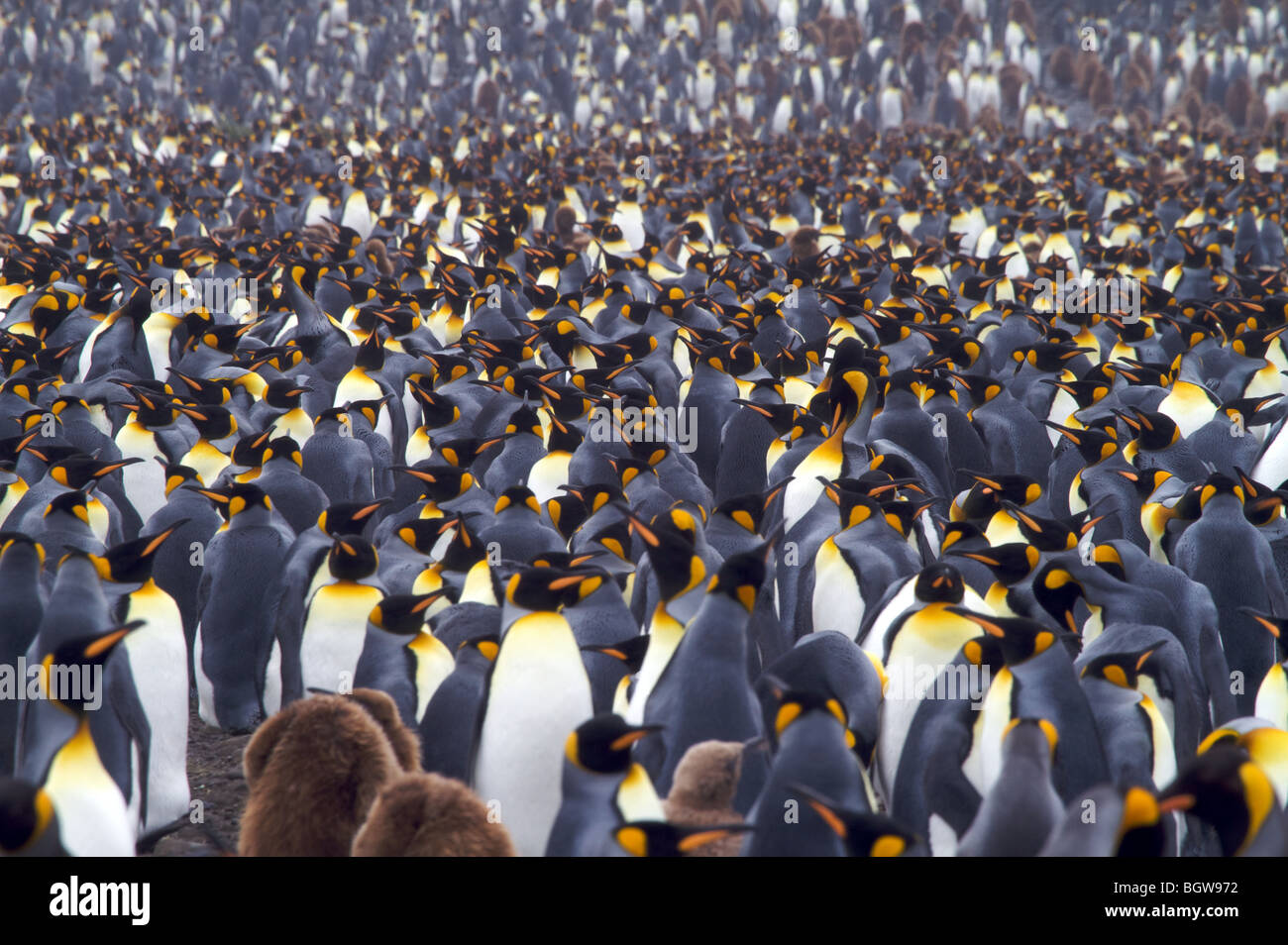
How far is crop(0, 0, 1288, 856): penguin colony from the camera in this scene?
230 centimetres

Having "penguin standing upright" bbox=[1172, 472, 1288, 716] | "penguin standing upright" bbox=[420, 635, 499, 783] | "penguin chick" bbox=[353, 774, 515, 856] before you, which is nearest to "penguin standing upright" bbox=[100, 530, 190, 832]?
"penguin standing upright" bbox=[420, 635, 499, 783]

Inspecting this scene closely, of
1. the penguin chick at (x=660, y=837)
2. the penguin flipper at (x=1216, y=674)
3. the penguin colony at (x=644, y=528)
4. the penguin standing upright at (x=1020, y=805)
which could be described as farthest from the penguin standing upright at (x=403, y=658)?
the penguin flipper at (x=1216, y=674)

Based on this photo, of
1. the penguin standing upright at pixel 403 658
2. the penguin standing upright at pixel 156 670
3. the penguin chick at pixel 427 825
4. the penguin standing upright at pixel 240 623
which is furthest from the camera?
the penguin standing upright at pixel 240 623

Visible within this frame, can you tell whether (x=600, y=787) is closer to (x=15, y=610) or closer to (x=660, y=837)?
(x=660, y=837)

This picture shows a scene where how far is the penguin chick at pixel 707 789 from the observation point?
7.37 ft

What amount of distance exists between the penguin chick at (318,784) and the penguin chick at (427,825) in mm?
175

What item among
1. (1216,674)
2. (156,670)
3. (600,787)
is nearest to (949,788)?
(600,787)

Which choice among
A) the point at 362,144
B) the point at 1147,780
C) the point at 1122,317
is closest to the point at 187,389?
the point at 1147,780

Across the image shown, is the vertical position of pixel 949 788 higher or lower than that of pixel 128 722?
lower

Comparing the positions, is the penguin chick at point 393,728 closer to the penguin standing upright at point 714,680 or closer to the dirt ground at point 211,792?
the penguin standing upright at point 714,680

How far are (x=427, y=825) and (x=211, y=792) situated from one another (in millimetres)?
1601

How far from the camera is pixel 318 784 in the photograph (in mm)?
2312

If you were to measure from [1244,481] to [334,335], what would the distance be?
181 inches

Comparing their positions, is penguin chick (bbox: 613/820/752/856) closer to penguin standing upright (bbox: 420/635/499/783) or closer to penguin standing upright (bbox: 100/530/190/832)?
penguin standing upright (bbox: 420/635/499/783)
